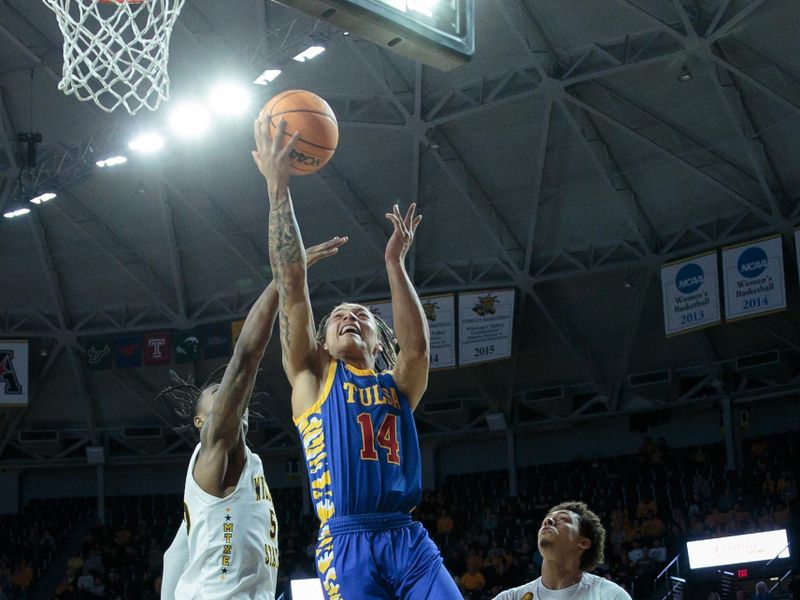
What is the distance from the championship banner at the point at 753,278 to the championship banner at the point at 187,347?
37.4 ft

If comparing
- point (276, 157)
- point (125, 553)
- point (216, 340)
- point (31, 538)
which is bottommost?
point (125, 553)

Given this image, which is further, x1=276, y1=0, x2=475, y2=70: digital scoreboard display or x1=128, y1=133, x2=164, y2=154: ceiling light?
x1=128, y1=133, x2=164, y2=154: ceiling light

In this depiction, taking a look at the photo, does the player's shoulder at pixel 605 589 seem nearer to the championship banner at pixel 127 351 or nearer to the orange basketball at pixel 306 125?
the orange basketball at pixel 306 125

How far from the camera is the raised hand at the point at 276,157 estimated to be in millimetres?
5184

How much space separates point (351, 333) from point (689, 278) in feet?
54.6

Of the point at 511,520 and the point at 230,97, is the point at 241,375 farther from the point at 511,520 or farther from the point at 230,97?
the point at 511,520

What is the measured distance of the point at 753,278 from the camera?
20.0 m

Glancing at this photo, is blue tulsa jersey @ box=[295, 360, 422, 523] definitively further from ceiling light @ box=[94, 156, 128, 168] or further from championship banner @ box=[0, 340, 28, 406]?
championship banner @ box=[0, 340, 28, 406]

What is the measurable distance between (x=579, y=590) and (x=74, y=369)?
22.4 m

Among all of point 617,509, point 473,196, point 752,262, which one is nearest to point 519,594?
point 752,262

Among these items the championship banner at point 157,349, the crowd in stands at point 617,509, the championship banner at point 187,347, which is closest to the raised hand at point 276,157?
the crowd in stands at point 617,509

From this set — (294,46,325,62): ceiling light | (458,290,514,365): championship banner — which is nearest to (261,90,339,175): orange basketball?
(294,46,325,62): ceiling light

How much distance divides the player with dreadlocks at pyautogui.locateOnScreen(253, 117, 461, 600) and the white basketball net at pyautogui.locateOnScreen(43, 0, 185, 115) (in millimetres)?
3460

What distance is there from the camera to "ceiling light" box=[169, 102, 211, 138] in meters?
19.2
